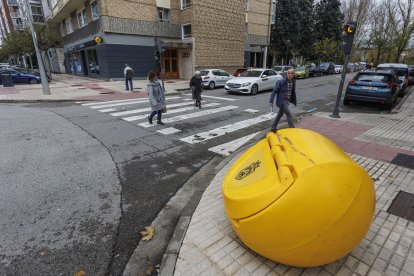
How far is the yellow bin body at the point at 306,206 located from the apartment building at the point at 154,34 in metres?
20.1

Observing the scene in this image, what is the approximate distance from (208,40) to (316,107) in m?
16.8

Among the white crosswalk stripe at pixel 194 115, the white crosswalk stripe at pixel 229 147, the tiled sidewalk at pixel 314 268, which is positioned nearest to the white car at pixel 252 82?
the white crosswalk stripe at pixel 194 115

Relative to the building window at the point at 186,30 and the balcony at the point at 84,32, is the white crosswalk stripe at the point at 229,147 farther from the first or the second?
the building window at the point at 186,30

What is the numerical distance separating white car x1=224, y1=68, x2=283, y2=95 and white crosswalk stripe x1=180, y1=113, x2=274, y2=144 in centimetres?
558

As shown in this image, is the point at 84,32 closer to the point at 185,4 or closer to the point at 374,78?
the point at 185,4

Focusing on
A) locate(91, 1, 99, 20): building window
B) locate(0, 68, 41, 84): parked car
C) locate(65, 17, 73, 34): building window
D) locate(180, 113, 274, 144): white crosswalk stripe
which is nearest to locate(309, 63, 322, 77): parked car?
locate(91, 1, 99, 20): building window

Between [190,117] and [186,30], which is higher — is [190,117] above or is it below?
below

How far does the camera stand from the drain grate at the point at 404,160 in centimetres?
502

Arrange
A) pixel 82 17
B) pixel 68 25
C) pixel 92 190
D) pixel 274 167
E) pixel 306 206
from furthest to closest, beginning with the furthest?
1. pixel 68 25
2. pixel 82 17
3. pixel 92 190
4. pixel 274 167
5. pixel 306 206

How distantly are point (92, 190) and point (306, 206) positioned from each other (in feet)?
11.6

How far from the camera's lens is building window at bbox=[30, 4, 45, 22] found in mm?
36625

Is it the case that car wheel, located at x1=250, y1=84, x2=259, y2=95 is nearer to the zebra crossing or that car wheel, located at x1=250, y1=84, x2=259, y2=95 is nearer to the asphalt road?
the zebra crossing

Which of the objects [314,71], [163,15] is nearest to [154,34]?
[163,15]

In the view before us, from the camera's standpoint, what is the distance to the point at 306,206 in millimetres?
2039
